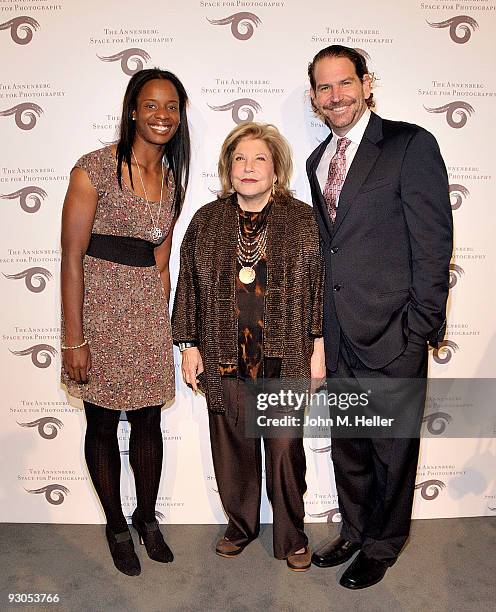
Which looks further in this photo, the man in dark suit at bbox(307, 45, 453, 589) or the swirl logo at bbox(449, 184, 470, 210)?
the swirl logo at bbox(449, 184, 470, 210)

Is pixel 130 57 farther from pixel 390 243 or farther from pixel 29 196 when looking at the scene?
pixel 390 243

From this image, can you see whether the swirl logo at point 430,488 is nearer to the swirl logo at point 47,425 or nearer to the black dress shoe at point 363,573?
the black dress shoe at point 363,573

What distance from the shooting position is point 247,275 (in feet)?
7.36

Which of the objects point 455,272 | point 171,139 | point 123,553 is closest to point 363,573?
point 123,553

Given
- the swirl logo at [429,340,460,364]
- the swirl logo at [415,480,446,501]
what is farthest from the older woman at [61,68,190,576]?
the swirl logo at [415,480,446,501]

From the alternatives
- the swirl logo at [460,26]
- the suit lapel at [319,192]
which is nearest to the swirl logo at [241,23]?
the suit lapel at [319,192]

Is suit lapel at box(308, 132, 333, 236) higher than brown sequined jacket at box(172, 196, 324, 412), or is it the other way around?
suit lapel at box(308, 132, 333, 236)

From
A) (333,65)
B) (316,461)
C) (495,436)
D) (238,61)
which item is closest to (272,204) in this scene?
(333,65)

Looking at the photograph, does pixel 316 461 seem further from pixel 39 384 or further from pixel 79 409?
pixel 39 384

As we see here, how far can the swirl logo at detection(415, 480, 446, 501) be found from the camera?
287 centimetres

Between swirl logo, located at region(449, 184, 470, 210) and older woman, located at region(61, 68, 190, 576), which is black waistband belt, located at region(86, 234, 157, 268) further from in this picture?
swirl logo, located at region(449, 184, 470, 210)

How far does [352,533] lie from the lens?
8.20 feet

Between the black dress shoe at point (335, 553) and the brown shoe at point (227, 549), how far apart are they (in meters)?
0.31

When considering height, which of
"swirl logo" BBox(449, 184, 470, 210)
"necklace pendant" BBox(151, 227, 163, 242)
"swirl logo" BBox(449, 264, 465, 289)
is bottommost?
"swirl logo" BBox(449, 264, 465, 289)
